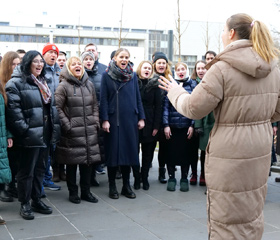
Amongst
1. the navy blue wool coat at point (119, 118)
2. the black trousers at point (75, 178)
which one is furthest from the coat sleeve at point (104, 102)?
the black trousers at point (75, 178)

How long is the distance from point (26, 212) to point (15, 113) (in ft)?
4.04

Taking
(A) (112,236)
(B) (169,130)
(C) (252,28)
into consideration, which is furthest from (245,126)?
(B) (169,130)

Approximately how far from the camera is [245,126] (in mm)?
3215

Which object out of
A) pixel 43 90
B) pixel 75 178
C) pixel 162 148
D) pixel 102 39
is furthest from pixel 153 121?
pixel 102 39

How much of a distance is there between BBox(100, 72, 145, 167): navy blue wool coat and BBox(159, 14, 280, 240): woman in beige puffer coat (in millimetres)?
3342

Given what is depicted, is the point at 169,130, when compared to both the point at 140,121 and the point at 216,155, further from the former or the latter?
the point at 216,155

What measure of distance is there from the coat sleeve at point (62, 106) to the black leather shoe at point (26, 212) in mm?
1178

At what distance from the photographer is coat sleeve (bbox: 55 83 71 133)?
6184mm

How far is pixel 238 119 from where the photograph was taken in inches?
126

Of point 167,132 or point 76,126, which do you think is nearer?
point 76,126

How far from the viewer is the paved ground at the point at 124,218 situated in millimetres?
5000

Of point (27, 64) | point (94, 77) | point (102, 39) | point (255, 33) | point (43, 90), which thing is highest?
point (102, 39)

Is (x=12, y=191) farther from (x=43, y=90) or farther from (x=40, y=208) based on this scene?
(x=43, y=90)

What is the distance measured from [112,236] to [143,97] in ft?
9.31
